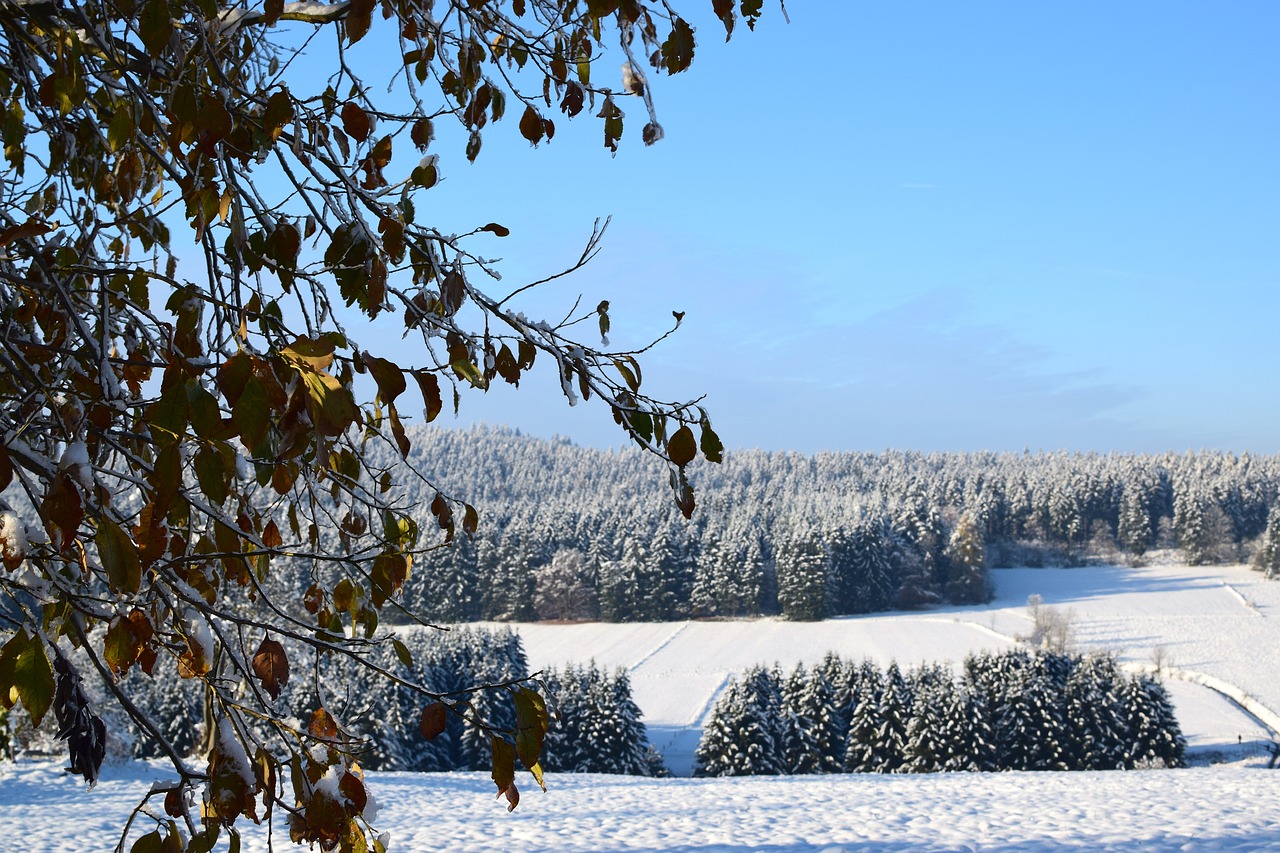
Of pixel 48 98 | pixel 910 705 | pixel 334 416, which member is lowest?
pixel 910 705

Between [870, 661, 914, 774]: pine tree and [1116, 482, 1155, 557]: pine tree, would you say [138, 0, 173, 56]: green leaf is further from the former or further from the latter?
[1116, 482, 1155, 557]: pine tree

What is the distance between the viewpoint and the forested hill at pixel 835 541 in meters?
55.6

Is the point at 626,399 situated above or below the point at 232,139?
below

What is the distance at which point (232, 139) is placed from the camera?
6.00 ft

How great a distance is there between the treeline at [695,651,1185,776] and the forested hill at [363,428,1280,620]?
16926mm

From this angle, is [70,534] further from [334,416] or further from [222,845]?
[222,845]

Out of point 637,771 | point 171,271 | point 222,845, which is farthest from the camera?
point 637,771

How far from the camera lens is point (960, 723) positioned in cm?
2530

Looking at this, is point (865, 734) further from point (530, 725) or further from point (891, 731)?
point (530, 725)

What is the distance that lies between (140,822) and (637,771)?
60.5ft

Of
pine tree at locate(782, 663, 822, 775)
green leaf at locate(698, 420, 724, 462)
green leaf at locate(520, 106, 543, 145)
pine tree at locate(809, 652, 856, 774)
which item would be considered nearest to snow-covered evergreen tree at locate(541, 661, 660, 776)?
pine tree at locate(782, 663, 822, 775)

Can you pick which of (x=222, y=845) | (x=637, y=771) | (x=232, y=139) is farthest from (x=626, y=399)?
(x=637, y=771)

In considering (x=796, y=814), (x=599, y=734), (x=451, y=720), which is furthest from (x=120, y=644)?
(x=599, y=734)

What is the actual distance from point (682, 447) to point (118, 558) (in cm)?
92
